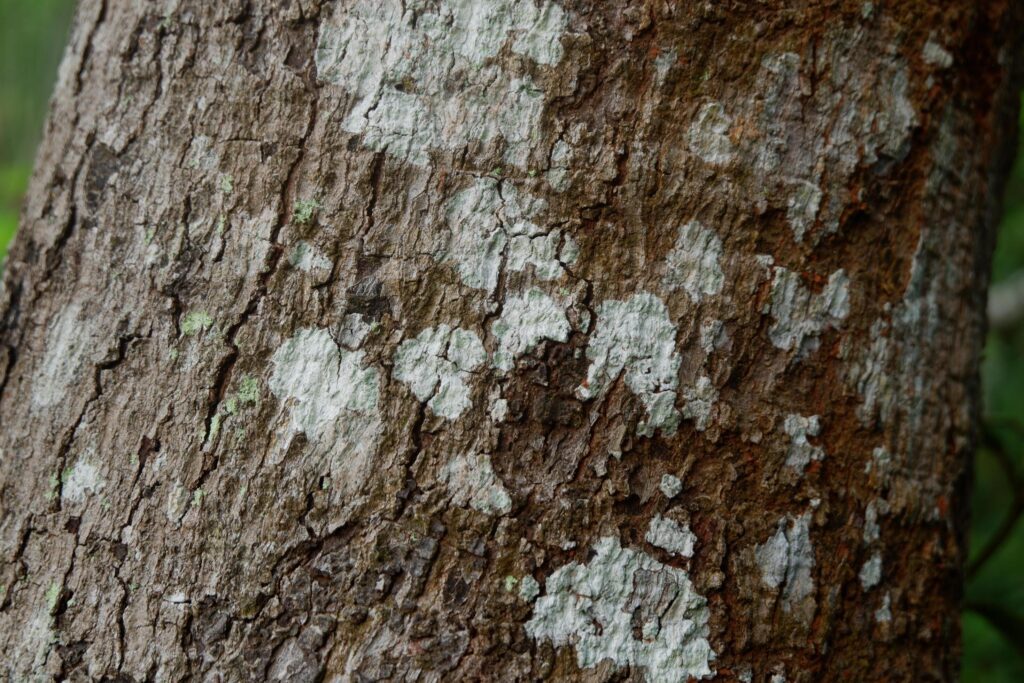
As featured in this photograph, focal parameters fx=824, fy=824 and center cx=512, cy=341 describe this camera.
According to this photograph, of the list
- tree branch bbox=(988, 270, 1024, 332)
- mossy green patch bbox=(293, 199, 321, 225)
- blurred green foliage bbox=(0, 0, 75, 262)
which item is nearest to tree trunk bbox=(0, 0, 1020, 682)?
mossy green patch bbox=(293, 199, 321, 225)

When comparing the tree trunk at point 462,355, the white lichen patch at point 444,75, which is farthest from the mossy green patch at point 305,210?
the white lichen patch at point 444,75

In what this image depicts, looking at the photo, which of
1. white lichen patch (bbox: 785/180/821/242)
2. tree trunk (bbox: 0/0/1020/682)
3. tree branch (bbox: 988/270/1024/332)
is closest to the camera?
tree trunk (bbox: 0/0/1020/682)

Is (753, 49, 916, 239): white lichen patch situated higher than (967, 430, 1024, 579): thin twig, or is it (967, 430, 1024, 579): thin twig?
(753, 49, 916, 239): white lichen patch

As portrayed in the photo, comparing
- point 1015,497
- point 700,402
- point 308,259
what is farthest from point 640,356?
point 1015,497

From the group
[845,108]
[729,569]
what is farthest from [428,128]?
[729,569]

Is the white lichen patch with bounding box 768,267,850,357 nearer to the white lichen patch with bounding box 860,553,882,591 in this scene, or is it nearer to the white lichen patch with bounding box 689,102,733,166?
the white lichen patch with bounding box 689,102,733,166

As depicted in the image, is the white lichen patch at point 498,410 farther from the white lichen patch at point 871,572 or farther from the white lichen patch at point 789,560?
the white lichen patch at point 871,572
